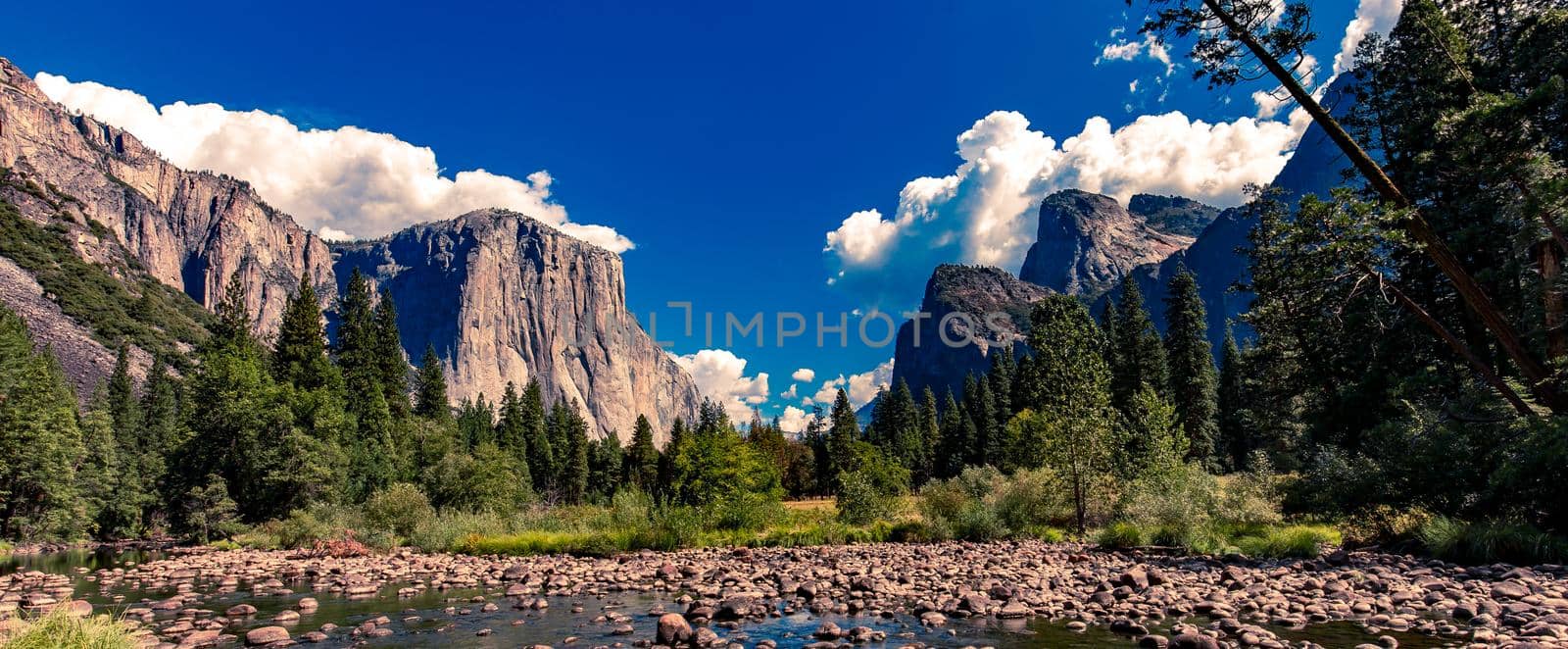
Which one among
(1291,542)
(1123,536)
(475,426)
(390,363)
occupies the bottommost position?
(1123,536)

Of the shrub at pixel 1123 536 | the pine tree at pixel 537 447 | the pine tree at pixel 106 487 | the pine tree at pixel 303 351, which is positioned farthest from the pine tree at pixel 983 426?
the pine tree at pixel 106 487

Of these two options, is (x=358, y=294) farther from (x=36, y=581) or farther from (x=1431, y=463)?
(x=1431, y=463)

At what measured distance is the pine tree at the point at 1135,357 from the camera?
51.4m

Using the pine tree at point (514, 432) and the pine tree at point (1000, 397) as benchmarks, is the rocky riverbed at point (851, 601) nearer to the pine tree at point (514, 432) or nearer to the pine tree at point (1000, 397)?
the pine tree at point (1000, 397)

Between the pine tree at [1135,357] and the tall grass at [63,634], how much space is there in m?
52.6

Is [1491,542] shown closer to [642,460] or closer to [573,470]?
[573,470]

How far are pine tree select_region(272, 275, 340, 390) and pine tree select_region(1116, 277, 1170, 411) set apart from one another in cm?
5389

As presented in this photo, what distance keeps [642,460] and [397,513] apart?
60.7m

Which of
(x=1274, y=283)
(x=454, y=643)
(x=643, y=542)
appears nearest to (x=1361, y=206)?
(x=1274, y=283)

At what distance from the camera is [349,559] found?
25.8m

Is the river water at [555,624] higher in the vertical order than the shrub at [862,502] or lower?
lower

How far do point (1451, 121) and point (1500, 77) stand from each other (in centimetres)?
631

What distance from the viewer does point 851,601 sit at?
14234 mm

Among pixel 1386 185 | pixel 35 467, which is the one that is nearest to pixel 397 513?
pixel 35 467
